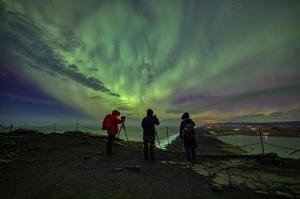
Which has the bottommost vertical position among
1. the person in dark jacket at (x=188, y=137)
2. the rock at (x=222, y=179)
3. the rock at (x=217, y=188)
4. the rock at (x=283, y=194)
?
the rock at (x=283, y=194)

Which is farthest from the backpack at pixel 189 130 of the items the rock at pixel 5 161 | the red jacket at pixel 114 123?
the rock at pixel 5 161

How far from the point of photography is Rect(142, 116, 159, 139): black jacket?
8.90 m

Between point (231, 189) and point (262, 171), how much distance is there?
323cm

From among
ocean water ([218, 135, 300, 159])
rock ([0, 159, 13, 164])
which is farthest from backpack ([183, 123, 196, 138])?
rock ([0, 159, 13, 164])

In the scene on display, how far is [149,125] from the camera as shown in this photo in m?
8.98

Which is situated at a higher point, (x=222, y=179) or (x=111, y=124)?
(x=111, y=124)

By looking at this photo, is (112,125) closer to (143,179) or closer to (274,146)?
(143,179)

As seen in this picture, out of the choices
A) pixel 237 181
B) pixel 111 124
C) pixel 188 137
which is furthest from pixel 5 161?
pixel 237 181

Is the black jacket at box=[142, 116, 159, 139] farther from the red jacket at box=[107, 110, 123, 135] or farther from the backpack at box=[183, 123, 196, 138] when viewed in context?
the red jacket at box=[107, 110, 123, 135]

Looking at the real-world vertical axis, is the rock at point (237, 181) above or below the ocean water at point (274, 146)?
above

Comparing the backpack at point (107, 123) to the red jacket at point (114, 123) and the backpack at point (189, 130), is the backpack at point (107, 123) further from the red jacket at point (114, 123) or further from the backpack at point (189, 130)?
the backpack at point (189, 130)

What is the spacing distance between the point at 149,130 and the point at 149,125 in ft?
0.94

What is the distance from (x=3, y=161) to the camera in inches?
308

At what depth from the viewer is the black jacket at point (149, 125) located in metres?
8.90
